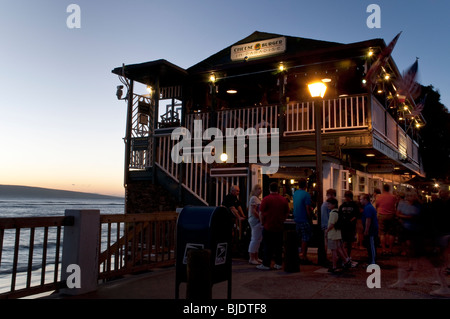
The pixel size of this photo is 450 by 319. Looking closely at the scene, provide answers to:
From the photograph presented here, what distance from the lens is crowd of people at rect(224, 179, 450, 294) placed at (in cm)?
618

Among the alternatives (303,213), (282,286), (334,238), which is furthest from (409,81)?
(282,286)

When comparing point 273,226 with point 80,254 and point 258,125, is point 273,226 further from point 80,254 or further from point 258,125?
point 258,125

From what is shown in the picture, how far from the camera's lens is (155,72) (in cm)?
1548

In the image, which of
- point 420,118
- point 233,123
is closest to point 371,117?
point 233,123

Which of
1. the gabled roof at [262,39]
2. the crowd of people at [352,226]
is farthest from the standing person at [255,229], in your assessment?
the gabled roof at [262,39]

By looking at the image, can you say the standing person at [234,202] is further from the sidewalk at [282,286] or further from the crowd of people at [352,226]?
the sidewalk at [282,286]

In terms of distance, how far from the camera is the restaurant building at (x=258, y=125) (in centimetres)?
1246

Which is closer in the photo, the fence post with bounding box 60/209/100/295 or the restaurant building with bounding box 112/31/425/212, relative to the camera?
the fence post with bounding box 60/209/100/295

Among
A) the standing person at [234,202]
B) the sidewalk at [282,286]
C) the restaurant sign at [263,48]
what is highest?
the restaurant sign at [263,48]

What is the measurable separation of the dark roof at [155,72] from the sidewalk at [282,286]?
913 centimetres

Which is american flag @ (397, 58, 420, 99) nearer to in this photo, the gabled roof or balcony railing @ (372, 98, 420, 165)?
balcony railing @ (372, 98, 420, 165)

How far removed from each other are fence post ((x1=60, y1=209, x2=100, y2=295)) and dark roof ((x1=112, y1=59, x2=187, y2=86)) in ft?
31.7

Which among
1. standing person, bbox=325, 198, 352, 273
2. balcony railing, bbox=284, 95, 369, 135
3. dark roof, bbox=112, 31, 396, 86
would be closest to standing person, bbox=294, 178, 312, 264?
standing person, bbox=325, 198, 352, 273

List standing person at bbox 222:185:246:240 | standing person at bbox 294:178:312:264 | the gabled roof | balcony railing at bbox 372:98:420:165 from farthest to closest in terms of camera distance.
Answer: the gabled roof → balcony railing at bbox 372:98:420:165 → standing person at bbox 222:185:246:240 → standing person at bbox 294:178:312:264
